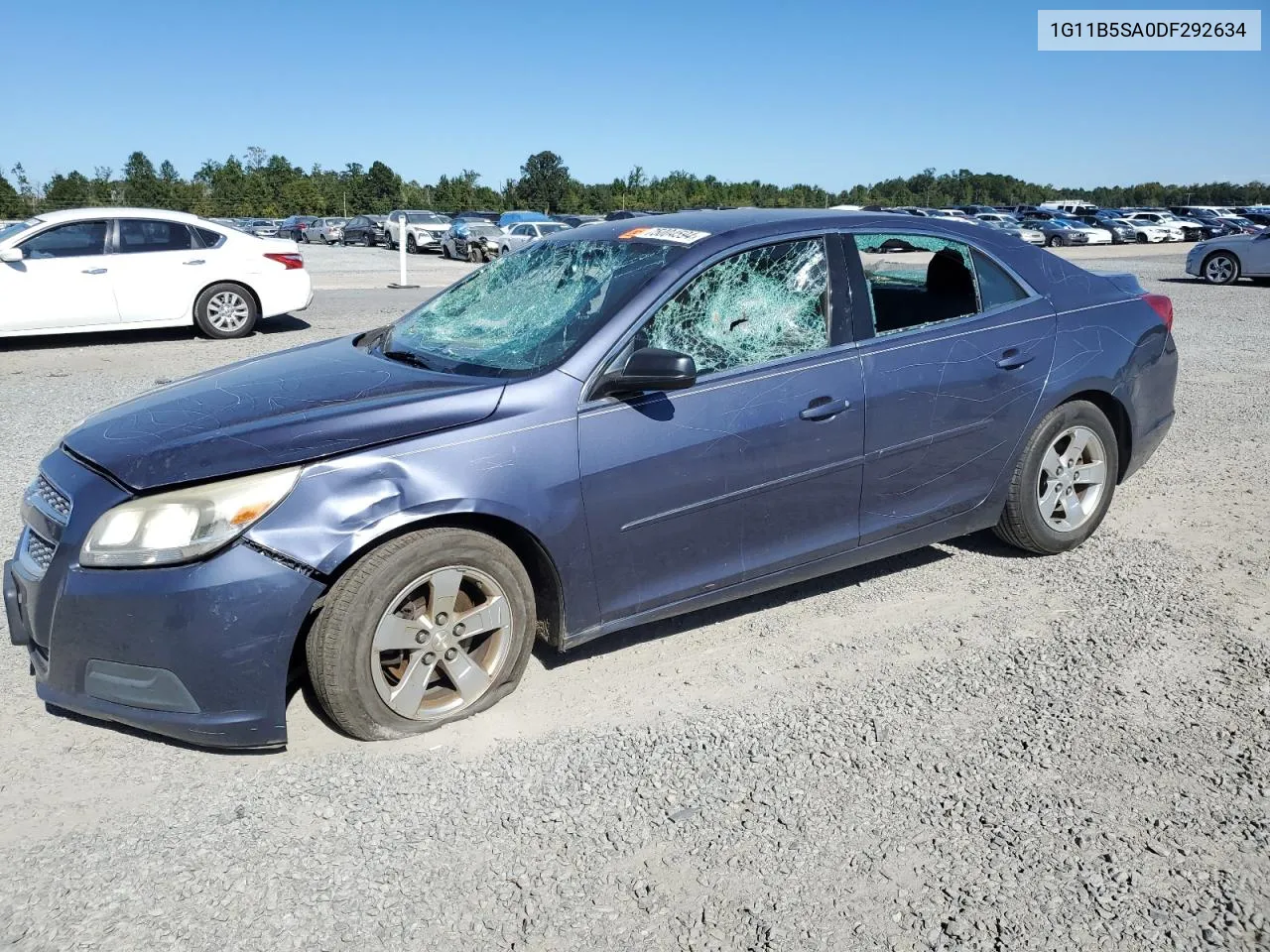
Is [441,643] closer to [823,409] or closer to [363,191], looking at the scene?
[823,409]

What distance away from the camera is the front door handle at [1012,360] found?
4430 millimetres

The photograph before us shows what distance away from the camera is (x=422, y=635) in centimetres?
328

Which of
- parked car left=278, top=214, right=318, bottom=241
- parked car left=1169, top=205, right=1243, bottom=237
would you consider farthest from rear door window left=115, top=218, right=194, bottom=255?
parked car left=1169, top=205, right=1243, bottom=237

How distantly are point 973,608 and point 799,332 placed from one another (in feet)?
4.56

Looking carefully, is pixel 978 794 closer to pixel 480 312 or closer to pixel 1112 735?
pixel 1112 735

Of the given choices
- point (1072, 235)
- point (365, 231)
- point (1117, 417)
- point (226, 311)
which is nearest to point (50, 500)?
point (1117, 417)

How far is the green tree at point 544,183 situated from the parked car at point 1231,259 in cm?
6181

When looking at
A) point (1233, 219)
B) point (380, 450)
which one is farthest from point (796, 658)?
point (1233, 219)

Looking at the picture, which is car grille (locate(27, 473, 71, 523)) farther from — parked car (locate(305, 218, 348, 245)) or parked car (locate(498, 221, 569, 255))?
parked car (locate(305, 218, 348, 245))

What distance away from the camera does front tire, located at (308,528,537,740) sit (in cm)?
312

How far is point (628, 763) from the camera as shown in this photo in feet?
10.6

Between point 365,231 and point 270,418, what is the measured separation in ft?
145

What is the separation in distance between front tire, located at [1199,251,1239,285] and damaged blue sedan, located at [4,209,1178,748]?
59.5 ft

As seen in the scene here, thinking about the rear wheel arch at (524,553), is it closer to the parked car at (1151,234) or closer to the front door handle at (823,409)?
the front door handle at (823,409)
